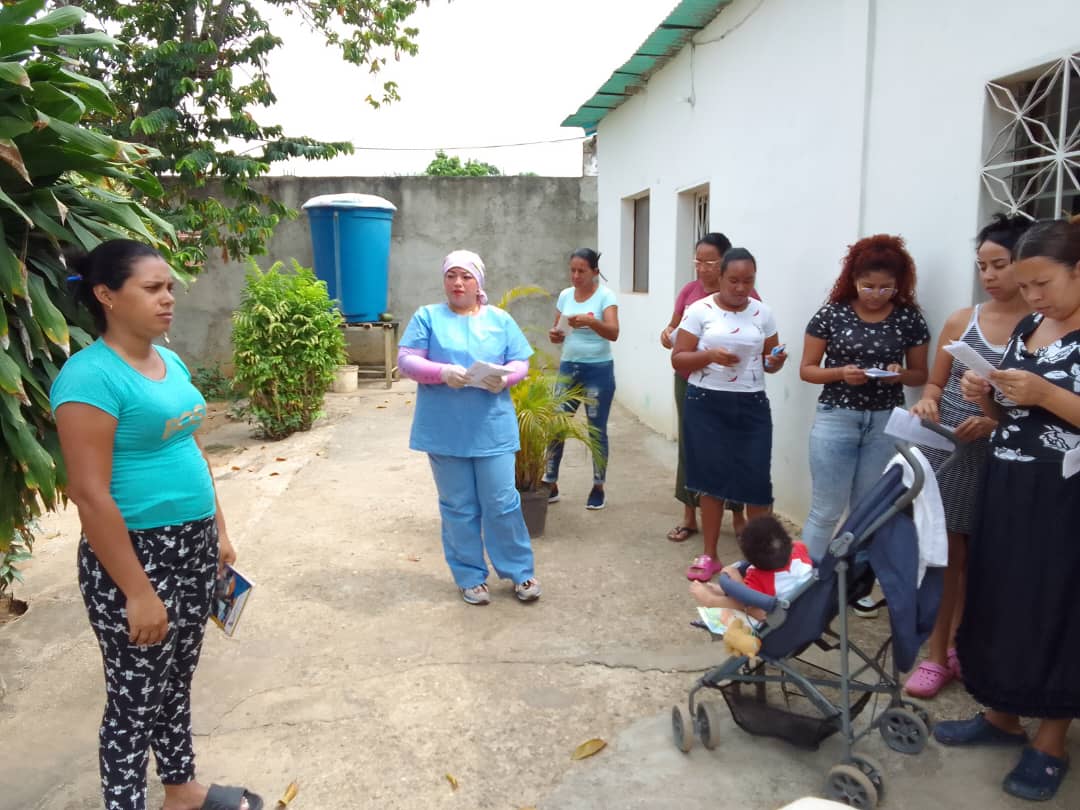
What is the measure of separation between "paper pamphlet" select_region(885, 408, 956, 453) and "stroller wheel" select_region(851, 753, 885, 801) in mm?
1022

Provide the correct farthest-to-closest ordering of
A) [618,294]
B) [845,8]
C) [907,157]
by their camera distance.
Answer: [618,294]
[845,8]
[907,157]

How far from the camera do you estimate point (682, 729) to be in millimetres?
2725

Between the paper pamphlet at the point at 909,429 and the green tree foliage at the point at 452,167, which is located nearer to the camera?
the paper pamphlet at the point at 909,429

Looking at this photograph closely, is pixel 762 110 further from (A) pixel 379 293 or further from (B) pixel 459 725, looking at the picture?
(A) pixel 379 293

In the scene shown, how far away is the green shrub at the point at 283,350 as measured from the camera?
25.7 ft

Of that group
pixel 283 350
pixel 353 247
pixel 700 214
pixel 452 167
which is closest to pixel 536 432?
pixel 700 214

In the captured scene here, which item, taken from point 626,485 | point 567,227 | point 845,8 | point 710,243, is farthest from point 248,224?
point 845,8

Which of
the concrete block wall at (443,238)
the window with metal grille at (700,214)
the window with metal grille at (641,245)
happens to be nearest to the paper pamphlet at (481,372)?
the window with metal grille at (700,214)

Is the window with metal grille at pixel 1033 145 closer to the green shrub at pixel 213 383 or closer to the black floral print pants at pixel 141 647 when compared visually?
the black floral print pants at pixel 141 647

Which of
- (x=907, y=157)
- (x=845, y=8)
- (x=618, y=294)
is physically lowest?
(x=618, y=294)

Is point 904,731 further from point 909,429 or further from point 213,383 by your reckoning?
point 213,383

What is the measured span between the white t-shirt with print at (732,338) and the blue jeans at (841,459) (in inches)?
17.7

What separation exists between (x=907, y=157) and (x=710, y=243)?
1.14m

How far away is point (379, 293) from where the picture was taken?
11.1 meters
